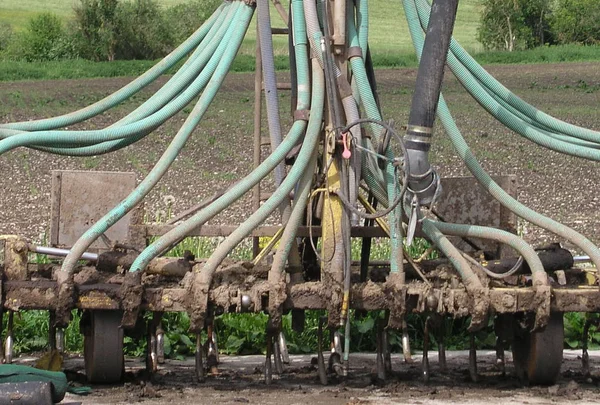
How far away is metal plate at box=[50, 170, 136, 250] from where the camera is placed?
8.41m

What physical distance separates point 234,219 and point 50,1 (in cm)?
4526

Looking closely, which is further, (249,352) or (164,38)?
(164,38)

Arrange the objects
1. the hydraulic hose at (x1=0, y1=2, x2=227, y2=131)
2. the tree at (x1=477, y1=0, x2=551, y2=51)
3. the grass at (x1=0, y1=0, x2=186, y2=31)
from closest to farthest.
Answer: the hydraulic hose at (x1=0, y1=2, x2=227, y2=131), the tree at (x1=477, y1=0, x2=551, y2=51), the grass at (x1=0, y1=0, x2=186, y2=31)

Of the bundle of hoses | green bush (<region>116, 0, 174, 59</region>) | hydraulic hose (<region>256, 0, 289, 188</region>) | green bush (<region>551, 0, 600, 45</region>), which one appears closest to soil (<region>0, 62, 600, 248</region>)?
the bundle of hoses

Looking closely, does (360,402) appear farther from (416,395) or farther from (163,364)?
(163,364)

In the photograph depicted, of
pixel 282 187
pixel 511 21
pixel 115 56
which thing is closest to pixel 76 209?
pixel 282 187

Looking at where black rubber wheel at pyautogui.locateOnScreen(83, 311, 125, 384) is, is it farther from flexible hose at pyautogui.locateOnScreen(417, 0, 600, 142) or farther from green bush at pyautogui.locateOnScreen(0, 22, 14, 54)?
green bush at pyautogui.locateOnScreen(0, 22, 14, 54)

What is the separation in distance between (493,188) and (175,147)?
6.04 ft

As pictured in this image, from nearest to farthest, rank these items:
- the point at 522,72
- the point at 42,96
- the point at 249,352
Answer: the point at 249,352 → the point at 42,96 → the point at 522,72

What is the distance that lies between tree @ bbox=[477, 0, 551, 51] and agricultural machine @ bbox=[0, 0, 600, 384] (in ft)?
122

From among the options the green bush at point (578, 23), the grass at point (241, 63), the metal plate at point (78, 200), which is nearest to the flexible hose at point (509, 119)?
the metal plate at point (78, 200)

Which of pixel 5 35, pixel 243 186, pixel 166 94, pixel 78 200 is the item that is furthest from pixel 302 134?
pixel 5 35

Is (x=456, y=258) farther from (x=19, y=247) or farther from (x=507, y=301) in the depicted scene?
(x=19, y=247)

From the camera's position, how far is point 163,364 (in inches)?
322
